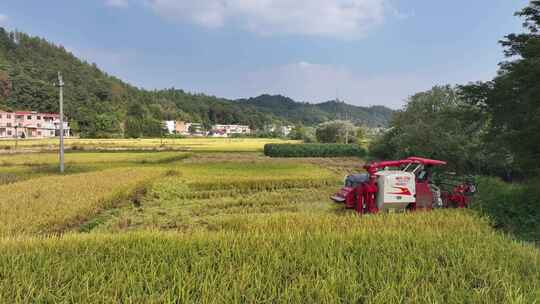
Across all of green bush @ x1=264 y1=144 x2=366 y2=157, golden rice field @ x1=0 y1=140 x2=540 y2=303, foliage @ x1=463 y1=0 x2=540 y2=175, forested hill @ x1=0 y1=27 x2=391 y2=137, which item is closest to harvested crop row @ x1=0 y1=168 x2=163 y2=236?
golden rice field @ x1=0 y1=140 x2=540 y2=303

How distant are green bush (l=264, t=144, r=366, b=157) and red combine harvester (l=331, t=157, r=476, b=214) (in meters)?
31.4

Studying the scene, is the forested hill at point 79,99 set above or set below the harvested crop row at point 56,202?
above

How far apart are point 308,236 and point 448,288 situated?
7.59ft

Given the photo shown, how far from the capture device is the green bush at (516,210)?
7625 mm

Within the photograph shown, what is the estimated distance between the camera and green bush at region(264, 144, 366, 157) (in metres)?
41.0

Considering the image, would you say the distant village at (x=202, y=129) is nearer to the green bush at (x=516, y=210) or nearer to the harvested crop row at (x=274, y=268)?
the green bush at (x=516, y=210)

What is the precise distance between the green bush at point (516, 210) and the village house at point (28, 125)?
8133 cm

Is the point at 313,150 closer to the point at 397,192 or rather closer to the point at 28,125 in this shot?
the point at 397,192

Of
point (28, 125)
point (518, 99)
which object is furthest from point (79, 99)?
point (518, 99)

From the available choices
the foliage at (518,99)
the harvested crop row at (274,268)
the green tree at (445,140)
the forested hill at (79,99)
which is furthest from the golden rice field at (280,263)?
the forested hill at (79,99)

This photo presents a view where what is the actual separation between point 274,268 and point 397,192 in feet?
17.8

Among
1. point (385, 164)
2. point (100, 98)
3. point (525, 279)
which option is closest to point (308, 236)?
point (525, 279)

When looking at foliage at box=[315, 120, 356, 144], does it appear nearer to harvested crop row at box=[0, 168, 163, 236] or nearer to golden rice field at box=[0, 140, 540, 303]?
harvested crop row at box=[0, 168, 163, 236]

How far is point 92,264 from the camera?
13.9 ft
